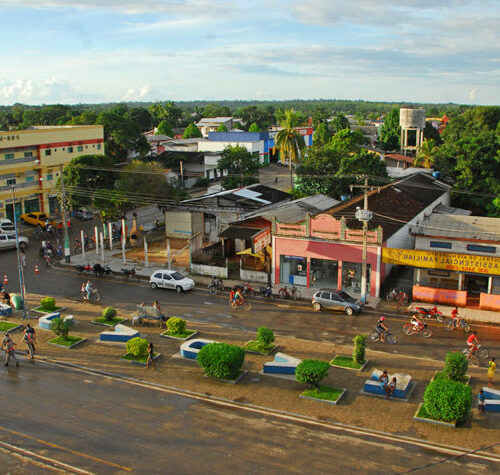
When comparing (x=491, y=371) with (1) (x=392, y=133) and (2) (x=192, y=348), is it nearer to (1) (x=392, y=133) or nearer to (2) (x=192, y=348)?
(2) (x=192, y=348)

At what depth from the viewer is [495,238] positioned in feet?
129

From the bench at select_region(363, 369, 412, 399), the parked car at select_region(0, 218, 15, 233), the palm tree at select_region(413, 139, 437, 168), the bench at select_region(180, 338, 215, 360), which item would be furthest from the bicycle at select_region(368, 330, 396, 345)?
the palm tree at select_region(413, 139, 437, 168)

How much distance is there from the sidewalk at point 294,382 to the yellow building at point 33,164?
36.8 metres

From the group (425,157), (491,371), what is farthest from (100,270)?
(425,157)

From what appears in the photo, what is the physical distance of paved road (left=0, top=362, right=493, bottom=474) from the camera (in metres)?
17.5

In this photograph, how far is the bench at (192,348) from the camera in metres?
26.3

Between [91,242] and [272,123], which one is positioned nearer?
[91,242]

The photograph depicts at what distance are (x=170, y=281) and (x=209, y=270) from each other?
4.19 metres

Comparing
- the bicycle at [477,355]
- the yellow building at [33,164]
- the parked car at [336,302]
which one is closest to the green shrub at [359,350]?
the bicycle at [477,355]

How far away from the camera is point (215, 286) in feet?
123

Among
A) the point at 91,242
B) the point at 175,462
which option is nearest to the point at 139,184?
the point at 91,242

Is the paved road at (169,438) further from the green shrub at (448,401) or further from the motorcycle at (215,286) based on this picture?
the motorcycle at (215,286)

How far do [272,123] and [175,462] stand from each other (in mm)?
176001

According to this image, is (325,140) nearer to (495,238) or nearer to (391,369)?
(495,238)
